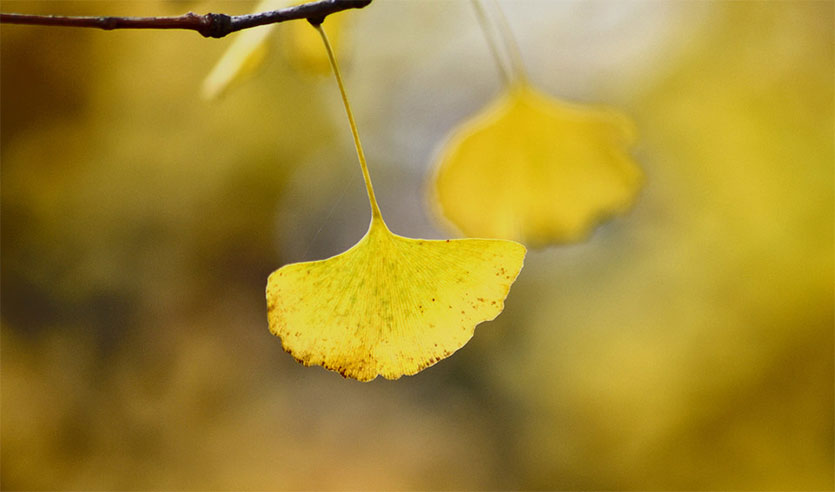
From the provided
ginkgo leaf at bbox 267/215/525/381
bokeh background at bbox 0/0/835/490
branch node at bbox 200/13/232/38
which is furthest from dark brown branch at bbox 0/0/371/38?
bokeh background at bbox 0/0/835/490

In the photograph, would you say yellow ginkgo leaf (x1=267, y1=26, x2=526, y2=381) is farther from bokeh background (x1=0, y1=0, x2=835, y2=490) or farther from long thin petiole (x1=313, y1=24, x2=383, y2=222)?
bokeh background (x1=0, y1=0, x2=835, y2=490)

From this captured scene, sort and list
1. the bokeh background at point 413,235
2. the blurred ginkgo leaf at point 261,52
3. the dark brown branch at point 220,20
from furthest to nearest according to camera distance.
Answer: the bokeh background at point 413,235, the blurred ginkgo leaf at point 261,52, the dark brown branch at point 220,20

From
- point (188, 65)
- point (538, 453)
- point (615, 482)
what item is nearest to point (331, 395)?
point (538, 453)

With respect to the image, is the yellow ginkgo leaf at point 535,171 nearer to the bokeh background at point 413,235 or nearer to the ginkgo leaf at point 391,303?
the ginkgo leaf at point 391,303

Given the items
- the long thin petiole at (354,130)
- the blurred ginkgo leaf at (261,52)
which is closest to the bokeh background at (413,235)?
the blurred ginkgo leaf at (261,52)

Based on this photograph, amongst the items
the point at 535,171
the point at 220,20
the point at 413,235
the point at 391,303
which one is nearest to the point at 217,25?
the point at 220,20

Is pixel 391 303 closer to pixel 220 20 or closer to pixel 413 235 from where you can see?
pixel 220 20
